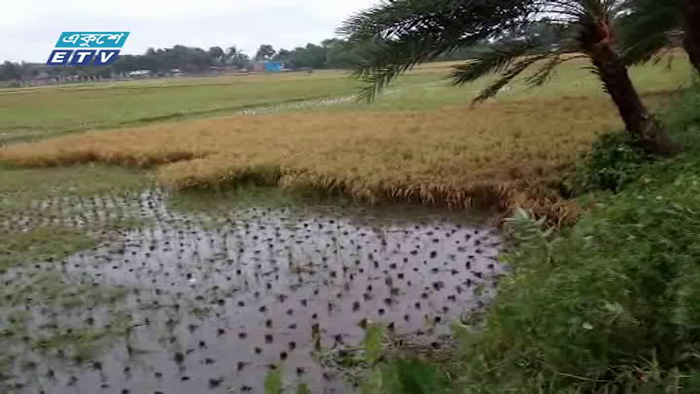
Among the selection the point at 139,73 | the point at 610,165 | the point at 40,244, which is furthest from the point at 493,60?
the point at 139,73

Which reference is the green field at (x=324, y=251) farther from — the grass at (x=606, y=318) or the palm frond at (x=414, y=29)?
the palm frond at (x=414, y=29)

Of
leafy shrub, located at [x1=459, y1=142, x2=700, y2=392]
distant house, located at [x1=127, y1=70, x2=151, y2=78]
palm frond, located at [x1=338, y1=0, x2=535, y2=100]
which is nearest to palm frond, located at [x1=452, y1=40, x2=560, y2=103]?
palm frond, located at [x1=338, y1=0, x2=535, y2=100]

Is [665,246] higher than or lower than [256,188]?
higher

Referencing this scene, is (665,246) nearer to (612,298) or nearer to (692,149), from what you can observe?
(612,298)

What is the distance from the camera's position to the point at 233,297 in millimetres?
6262

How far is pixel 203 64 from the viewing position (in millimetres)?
59094

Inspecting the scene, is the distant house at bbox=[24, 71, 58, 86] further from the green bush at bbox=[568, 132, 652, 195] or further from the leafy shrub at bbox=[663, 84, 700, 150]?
the green bush at bbox=[568, 132, 652, 195]

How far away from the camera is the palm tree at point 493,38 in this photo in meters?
7.23

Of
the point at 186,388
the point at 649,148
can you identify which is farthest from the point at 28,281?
the point at 649,148

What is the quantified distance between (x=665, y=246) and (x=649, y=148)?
492 cm

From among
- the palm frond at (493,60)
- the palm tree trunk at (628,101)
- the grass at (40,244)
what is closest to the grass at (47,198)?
the grass at (40,244)

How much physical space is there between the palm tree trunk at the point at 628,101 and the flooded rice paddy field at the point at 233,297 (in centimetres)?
213

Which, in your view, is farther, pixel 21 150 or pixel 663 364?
pixel 21 150

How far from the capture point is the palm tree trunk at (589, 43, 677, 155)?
764cm
